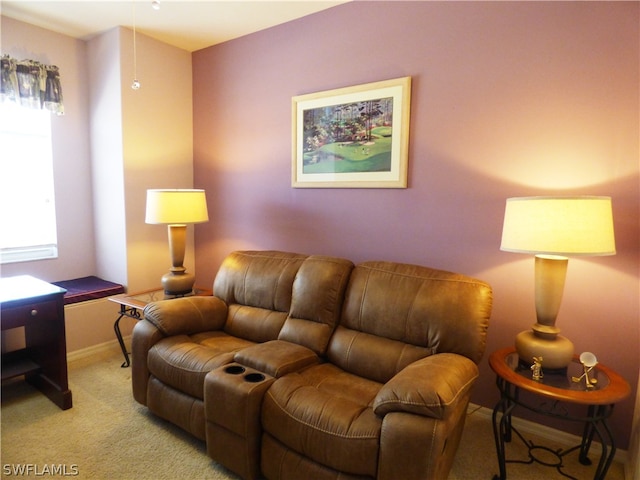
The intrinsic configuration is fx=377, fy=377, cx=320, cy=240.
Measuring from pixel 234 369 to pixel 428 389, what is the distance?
942 millimetres

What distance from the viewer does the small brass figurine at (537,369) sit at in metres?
1.68

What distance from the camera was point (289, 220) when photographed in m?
2.99

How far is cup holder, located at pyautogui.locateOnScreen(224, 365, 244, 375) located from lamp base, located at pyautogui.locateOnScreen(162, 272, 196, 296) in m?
1.16

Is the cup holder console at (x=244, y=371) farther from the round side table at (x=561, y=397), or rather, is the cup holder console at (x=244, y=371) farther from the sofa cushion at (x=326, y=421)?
the round side table at (x=561, y=397)

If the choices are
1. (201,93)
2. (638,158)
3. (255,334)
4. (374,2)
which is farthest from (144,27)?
(638,158)

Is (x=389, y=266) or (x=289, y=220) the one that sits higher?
(x=289, y=220)

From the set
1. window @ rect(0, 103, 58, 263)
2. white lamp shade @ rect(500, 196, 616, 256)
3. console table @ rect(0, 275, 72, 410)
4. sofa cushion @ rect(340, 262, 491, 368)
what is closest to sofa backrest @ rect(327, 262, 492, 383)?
sofa cushion @ rect(340, 262, 491, 368)

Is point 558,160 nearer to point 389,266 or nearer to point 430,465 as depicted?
point 389,266

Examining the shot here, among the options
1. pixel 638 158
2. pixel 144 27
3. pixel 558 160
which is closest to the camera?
pixel 638 158

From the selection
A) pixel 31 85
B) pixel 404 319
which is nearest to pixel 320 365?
pixel 404 319

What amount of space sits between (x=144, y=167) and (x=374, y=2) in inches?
87.6

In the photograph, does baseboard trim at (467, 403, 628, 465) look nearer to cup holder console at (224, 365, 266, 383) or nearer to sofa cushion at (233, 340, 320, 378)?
sofa cushion at (233, 340, 320, 378)

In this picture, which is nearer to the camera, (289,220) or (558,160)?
(558,160)

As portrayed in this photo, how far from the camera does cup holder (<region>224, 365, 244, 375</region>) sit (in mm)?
1831
